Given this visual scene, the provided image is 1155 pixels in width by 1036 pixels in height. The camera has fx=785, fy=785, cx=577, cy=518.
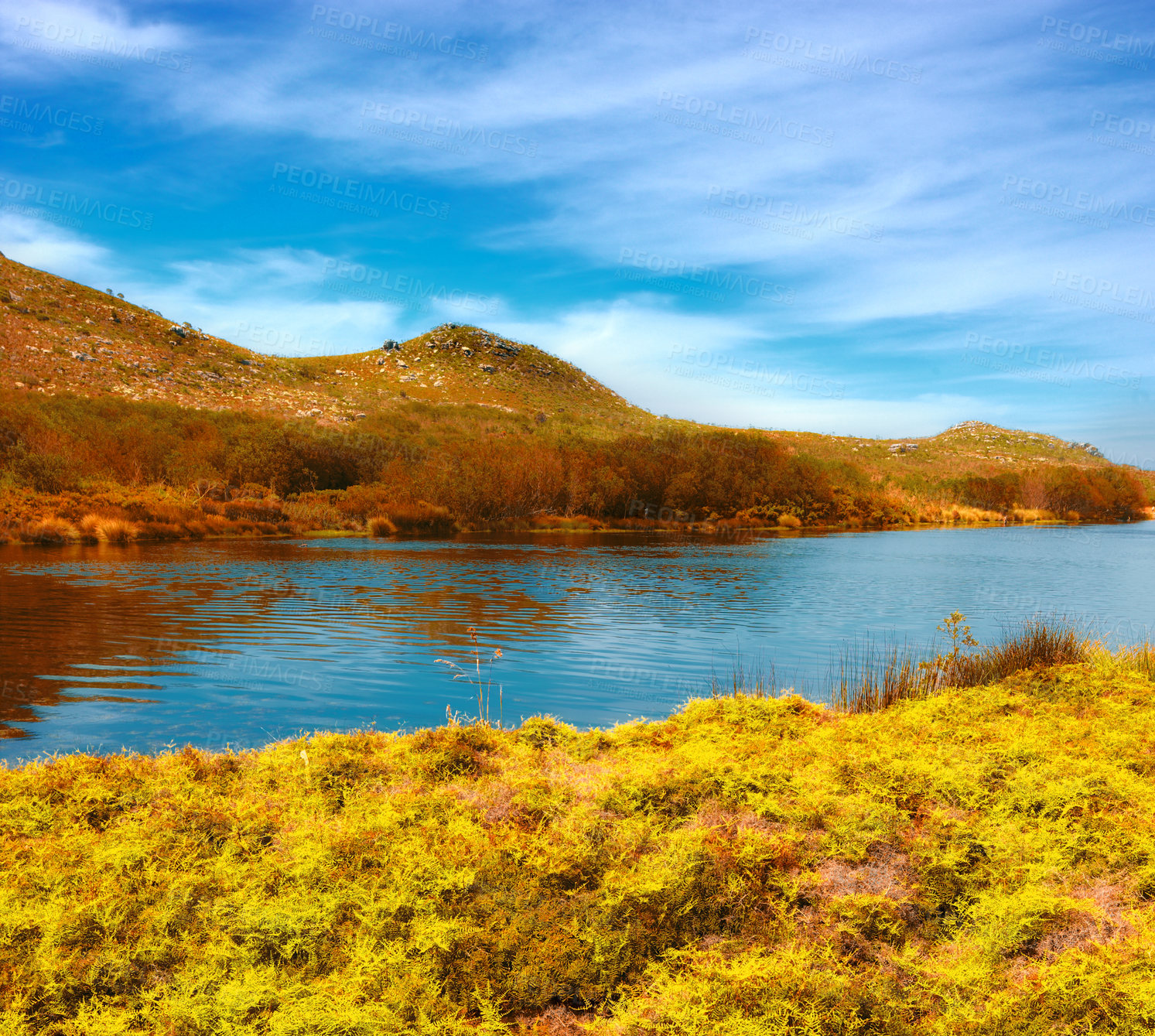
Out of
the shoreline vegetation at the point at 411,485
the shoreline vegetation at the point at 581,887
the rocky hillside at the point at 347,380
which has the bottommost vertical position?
the shoreline vegetation at the point at 581,887

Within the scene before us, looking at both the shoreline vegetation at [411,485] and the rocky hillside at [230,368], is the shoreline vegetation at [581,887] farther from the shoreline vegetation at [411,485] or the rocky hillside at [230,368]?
the rocky hillside at [230,368]

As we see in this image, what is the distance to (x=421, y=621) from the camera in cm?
1523

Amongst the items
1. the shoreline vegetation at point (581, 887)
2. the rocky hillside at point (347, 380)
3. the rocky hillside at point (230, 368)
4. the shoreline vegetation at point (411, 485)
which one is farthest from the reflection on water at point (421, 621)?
the rocky hillside at point (230, 368)

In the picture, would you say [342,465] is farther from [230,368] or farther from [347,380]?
[347,380]

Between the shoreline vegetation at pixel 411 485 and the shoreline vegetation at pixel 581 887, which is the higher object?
the shoreline vegetation at pixel 411 485

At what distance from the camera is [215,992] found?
368 centimetres

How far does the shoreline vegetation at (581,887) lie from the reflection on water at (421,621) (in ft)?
8.63

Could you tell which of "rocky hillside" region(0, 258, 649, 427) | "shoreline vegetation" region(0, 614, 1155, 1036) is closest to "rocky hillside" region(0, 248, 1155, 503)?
"rocky hillside" region(0, 258, 649, 427)

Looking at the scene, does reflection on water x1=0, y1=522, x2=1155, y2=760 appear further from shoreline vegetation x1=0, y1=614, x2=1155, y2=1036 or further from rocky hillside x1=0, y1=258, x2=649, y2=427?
rocky hillside x1=0, y1=258, x2=649, y2=427

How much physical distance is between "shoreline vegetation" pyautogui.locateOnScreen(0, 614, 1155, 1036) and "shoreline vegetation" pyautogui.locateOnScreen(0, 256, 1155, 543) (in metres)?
28.0

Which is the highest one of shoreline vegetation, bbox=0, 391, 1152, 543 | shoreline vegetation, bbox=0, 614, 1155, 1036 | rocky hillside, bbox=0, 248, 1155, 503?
rocky hillside, bbox=0, 248, 1155, 503

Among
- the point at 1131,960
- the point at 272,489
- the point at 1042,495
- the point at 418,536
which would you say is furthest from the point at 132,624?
the point at 1042,495

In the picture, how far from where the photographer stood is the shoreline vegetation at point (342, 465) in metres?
34.2

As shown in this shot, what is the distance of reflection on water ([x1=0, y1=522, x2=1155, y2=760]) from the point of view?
31.0ft
